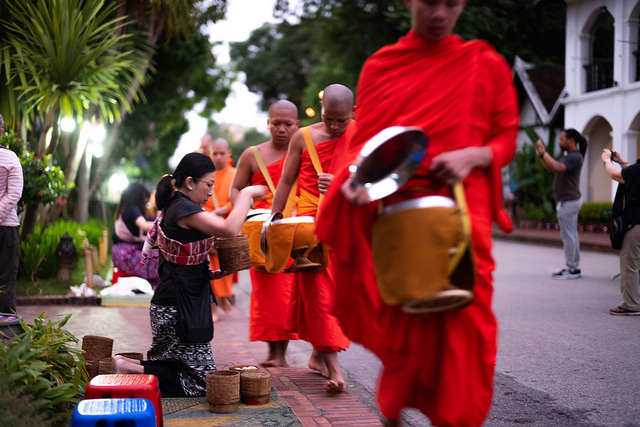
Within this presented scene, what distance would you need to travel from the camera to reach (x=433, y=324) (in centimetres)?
306

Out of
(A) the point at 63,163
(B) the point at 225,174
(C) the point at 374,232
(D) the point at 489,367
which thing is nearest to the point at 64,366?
(C) the point at 374,232

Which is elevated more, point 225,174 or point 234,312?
point 225,174

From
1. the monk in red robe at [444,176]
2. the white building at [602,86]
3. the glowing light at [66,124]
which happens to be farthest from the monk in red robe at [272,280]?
the white building at [602,86]

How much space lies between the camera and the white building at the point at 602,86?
2239cm

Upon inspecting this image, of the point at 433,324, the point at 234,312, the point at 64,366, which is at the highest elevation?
the point at 433,324

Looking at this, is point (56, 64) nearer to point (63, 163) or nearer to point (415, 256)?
point (63, 163)

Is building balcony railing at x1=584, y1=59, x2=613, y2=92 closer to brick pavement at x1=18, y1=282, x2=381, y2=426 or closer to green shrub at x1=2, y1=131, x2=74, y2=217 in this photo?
brick pavement at x1=18, y1=282, x2=381, y2=426

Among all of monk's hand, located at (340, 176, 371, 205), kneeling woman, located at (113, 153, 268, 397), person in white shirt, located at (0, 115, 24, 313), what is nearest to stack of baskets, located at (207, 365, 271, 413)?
kneeling woman, located at (113, 153, 268, 397)

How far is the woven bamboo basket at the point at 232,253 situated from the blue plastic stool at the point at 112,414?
5.58 ft

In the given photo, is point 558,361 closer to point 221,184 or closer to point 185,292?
point 185,292

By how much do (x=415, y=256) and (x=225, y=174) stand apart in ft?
20.6

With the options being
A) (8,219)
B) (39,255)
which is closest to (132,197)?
(39,255)

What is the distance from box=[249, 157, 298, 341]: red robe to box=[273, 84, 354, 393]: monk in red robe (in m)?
0.33

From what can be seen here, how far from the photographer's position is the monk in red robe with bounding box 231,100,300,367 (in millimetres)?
5820
